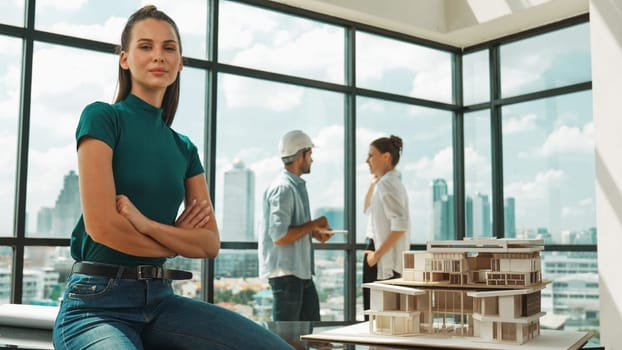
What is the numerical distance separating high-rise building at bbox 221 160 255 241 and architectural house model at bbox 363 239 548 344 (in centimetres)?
316

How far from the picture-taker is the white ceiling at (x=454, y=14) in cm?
533

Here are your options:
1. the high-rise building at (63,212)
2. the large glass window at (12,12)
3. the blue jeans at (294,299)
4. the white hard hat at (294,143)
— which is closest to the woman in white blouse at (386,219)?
the blue jeans at (294,299)

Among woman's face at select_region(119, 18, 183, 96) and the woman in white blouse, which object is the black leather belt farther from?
the woman in white blouse

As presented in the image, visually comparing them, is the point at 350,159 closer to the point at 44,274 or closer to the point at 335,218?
the point at 335,218

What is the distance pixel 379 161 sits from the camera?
432 cm

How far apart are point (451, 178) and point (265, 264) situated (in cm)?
302

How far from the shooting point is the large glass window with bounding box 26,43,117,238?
407 cm

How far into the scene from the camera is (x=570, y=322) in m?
5.35

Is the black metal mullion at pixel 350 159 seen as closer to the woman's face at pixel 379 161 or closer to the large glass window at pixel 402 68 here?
the large glass window at pixel 402 68

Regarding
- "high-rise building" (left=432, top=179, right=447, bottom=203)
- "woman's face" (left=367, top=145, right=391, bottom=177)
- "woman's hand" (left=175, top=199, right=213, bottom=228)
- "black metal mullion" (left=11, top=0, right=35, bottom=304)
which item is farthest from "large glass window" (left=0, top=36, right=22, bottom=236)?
"high-rise building" (left=432, top=179, right=447, bottom=203)

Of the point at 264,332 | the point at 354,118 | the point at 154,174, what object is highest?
the point at 354,118

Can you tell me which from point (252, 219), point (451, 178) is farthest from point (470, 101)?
point (252, 219)

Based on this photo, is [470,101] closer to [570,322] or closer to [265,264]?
[570,322]

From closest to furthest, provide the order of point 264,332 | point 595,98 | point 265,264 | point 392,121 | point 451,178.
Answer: point 264,332 < point 265,264 < point 595,98 < point 392,121 < point 451,178
